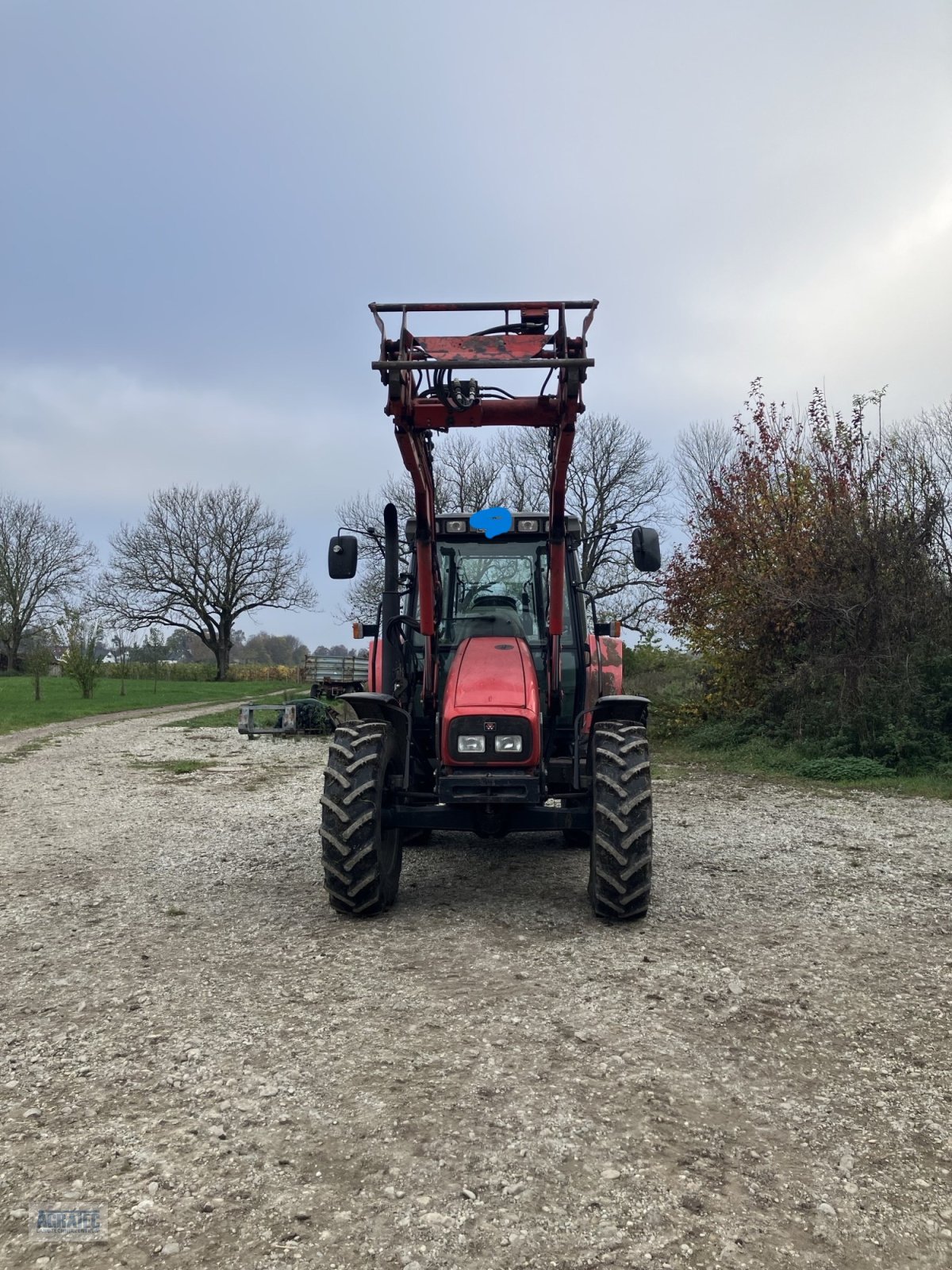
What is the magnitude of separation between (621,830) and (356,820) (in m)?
1.50

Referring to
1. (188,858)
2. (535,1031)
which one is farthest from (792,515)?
(535,1031)

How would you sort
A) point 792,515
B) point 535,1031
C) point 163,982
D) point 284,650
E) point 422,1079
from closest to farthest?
point 422,1079
point 535,1031
point 163,982
point 792,515
point 284,650

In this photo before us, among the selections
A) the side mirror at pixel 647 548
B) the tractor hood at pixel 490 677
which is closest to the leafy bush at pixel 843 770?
the side mirror at pixel 647 548

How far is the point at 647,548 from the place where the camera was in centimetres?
591

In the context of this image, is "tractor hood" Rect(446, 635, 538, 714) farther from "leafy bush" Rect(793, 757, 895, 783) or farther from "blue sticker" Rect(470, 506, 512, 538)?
"leafy bush" Rect(793, 757, 895, 783)

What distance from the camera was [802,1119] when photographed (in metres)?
3.04

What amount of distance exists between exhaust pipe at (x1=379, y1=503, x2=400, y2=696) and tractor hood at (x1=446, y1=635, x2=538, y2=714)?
0.48 meters

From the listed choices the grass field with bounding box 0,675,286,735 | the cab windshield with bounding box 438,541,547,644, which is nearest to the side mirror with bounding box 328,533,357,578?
the cab windshield with bounding box 438,541,547,644

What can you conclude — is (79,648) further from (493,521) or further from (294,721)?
(493,521)

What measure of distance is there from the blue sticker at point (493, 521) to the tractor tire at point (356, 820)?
138 centimetres

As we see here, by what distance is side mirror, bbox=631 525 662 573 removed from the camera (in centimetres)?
591

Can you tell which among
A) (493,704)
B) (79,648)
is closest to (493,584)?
(493,704)

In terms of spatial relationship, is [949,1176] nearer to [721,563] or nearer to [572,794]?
[572,794]

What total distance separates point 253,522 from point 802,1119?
4994 centimetres
